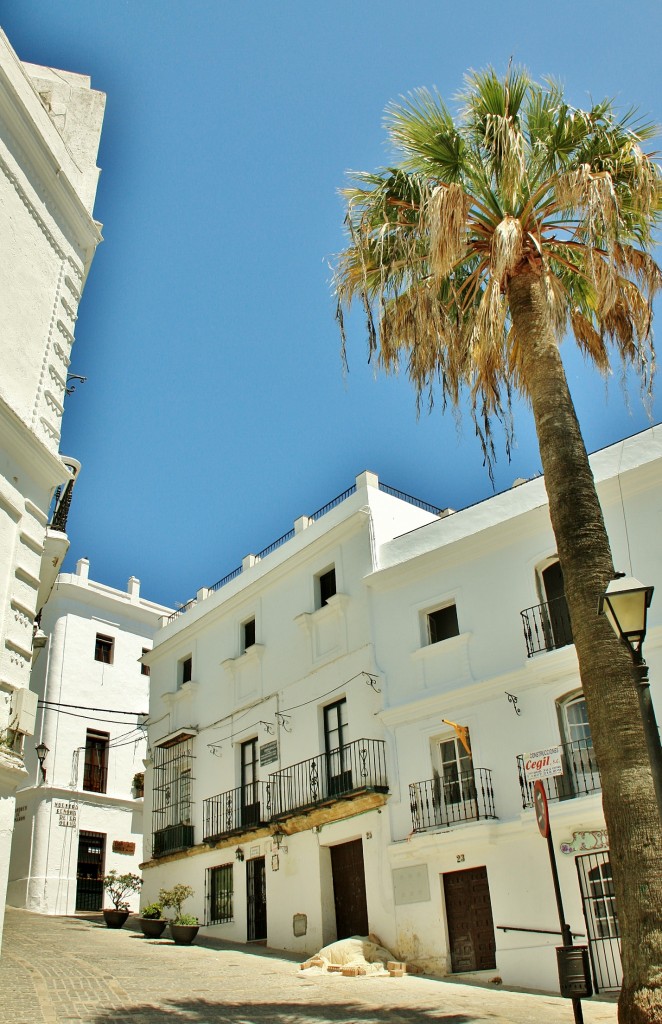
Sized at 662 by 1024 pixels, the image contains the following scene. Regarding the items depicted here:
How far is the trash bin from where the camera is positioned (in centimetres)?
923

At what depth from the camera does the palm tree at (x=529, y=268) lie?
959 cm

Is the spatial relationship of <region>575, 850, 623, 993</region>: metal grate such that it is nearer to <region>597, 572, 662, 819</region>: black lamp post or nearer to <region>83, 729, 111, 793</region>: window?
<region>597, 572, 662, 819</region>: black lamp post

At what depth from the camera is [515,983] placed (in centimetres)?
1496

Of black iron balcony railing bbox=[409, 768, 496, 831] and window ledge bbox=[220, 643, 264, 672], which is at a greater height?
window ledge bbox=[220, 643, 264, 672]

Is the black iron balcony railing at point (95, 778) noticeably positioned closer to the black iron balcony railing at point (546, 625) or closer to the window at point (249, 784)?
the window at point (249, 784)

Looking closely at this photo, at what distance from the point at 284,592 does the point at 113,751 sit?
1170cm

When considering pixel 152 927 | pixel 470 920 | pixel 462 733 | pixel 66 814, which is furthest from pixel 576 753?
pixel 66 814

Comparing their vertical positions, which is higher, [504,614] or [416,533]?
[416,533]

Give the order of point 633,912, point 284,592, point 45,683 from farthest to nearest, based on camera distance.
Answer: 1. point 45,683
2. point 284,592
3. point 633,912

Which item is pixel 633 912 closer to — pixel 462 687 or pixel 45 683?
pixel 462 687

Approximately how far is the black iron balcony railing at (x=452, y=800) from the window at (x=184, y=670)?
1096 centimetres

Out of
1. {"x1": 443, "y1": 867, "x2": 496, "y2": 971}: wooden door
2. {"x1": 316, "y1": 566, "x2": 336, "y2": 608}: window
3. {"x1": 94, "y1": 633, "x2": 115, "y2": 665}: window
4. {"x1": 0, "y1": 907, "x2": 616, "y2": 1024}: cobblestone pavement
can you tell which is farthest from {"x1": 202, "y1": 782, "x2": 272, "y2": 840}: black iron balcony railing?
{"x1": 94, "y1": 633, "x2": 115, "y2": 665}: window

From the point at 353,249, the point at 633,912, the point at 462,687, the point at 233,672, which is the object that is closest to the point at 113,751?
the point at 233,672

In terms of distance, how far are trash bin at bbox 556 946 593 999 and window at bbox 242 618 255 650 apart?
1608cm
